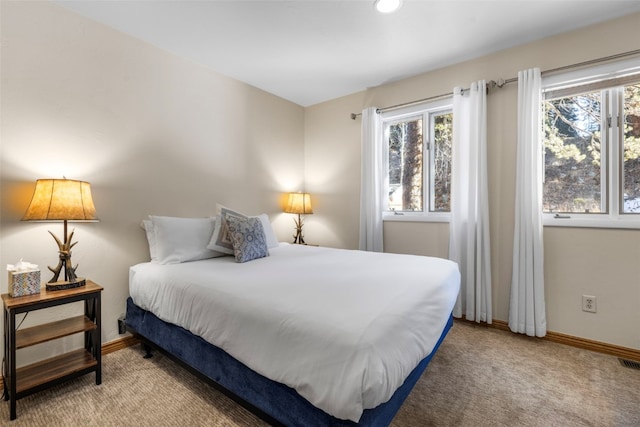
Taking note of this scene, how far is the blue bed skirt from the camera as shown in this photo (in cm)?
112

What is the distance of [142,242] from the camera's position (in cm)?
243

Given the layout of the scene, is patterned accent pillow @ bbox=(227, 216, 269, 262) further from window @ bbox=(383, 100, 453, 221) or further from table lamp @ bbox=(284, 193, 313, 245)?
window @ bbox=(383, 100, 453, 221)

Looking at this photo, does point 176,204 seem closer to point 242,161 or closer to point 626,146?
point 242,161

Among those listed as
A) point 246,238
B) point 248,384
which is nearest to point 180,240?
point 246,238

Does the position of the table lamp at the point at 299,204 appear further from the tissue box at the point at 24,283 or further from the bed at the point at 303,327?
the tissue box at the point at 24,283

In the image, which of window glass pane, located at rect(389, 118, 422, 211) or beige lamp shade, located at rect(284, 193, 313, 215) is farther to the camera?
beige lamp shade, located at rect(284, 193, 313, 215)

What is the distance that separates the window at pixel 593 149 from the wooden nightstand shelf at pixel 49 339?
3.56 metres

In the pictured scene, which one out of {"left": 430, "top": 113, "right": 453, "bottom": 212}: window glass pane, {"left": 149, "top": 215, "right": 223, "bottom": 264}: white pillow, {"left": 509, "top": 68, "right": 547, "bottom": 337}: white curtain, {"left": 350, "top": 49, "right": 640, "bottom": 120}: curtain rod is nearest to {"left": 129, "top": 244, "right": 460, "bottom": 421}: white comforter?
{"left": 149, "top": 215, "right": 223, "bottom": 264}: white pillow

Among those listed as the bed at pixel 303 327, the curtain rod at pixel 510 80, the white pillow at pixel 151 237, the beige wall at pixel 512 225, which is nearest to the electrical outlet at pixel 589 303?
the beige wall at pixel 512 225

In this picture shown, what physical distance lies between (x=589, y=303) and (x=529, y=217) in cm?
80

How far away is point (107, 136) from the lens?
2240mm

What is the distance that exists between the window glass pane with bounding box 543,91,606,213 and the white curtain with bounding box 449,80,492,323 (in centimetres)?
52

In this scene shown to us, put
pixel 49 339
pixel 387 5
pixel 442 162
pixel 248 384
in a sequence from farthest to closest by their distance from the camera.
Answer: pixel 442 162 → pixel 387 5 → pixel 49 339 → pixel 248 384

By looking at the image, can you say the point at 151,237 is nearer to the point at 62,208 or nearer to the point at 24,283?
the point at 62,208
